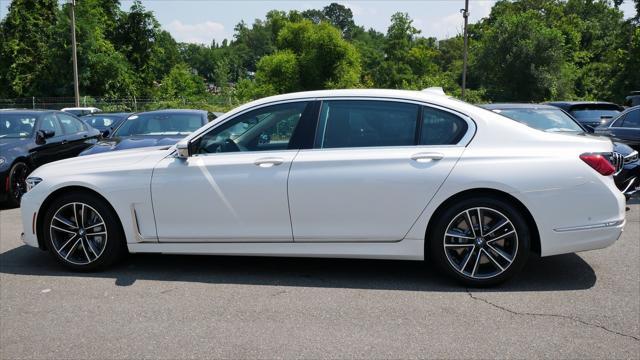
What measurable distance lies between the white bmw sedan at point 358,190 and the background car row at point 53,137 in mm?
3839

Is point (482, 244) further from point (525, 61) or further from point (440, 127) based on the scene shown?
point (525, 61)

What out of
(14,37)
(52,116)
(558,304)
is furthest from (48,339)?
(14,37)

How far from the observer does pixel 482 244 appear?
186 inches

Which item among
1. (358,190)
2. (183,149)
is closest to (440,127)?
(358,190)

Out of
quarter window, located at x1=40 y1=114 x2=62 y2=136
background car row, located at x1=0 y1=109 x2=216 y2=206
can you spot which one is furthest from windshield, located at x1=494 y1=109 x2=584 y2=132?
quarter window, located at x1=40 y1=114 x2=62 y2=136

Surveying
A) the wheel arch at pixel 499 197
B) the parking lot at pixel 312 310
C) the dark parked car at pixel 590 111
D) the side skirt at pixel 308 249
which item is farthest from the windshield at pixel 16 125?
the dark parked car at pixel 590 111

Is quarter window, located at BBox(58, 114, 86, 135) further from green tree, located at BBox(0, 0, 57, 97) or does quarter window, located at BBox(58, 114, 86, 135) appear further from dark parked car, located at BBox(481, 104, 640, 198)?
green tree, located at BBox(0, 0, 57, 97)

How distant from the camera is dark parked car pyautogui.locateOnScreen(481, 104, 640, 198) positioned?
759 centimetres

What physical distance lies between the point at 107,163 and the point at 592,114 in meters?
11.3

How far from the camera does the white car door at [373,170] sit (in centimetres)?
471

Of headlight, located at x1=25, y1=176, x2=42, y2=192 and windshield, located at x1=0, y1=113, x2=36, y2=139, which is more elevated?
windshield, located at x1=0, y1=113, x2=36, y2=139

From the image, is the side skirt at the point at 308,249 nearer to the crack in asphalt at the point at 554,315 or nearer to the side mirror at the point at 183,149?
the crack in asphalt at the point at 554,315

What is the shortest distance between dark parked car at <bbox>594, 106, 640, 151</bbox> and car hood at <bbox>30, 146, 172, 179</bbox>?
751cm

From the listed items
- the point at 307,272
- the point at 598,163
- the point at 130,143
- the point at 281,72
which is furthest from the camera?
the point at 281,72
